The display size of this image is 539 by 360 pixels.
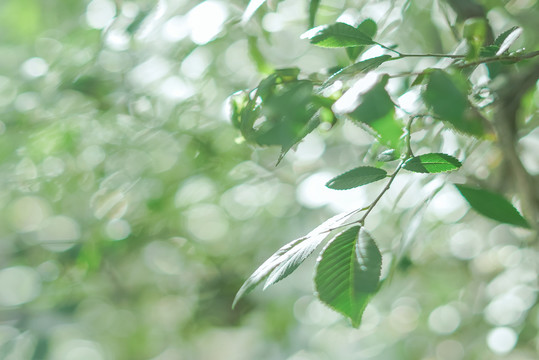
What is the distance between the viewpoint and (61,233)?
79.9 inches

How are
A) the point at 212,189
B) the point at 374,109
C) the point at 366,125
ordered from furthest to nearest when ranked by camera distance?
the point at 212,189 → the point at 366,125 → the point at 374,109

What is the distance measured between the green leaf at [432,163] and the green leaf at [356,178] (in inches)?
0.9

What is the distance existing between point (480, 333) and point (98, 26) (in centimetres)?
92

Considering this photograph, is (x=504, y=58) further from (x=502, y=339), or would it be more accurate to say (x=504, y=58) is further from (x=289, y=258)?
(x=502, y=339)

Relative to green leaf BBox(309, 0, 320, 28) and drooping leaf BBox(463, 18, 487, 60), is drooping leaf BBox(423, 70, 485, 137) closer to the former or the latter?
drooping leaf BBox(463, 18, 487, 60)

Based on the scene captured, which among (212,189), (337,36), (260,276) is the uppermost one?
(337,36)

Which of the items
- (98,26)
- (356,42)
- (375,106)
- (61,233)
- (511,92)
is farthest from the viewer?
(61,233)

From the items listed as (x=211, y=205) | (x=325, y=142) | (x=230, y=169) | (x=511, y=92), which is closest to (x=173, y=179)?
(x=230, y=169)

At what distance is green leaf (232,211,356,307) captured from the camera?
1.10ft

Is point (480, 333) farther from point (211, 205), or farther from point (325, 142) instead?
point (211, 205)

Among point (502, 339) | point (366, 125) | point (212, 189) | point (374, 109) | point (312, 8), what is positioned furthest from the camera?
point (212, 189)

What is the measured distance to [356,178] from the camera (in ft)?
1.21

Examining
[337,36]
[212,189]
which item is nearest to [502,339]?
[212,189]

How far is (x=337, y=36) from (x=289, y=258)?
0.16m
